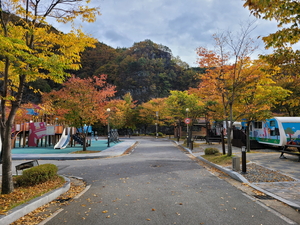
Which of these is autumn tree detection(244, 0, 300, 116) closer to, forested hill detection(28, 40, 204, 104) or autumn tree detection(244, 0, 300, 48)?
autumn tree detection(244, 0, 300, 48)

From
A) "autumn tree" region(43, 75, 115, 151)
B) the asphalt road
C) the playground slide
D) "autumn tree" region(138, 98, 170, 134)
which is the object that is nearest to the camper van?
the asphalt road

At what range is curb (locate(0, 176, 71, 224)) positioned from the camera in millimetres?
4148

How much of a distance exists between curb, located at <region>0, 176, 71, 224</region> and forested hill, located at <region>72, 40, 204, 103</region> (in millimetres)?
68120

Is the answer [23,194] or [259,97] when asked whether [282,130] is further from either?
[23,194]

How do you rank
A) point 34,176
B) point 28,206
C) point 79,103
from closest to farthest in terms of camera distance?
point 28,206 → point 34,176 → point 79,103

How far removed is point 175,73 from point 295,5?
80.3m

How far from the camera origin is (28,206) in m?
4.78

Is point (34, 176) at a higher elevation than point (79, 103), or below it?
below

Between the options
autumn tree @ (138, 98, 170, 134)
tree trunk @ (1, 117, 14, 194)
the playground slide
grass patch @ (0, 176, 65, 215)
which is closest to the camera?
grass patch @ (0, 176, 65, 215)

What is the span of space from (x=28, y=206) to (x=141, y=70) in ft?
252

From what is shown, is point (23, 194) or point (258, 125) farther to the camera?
point (258, 125)

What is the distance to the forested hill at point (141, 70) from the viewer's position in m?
76.7

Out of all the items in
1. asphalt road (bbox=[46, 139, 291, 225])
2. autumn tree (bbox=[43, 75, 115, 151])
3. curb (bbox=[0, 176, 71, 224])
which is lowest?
asphalt road (bbox=[46, 139, 291, 225])

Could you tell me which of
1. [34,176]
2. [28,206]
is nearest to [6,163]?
[34,176]
